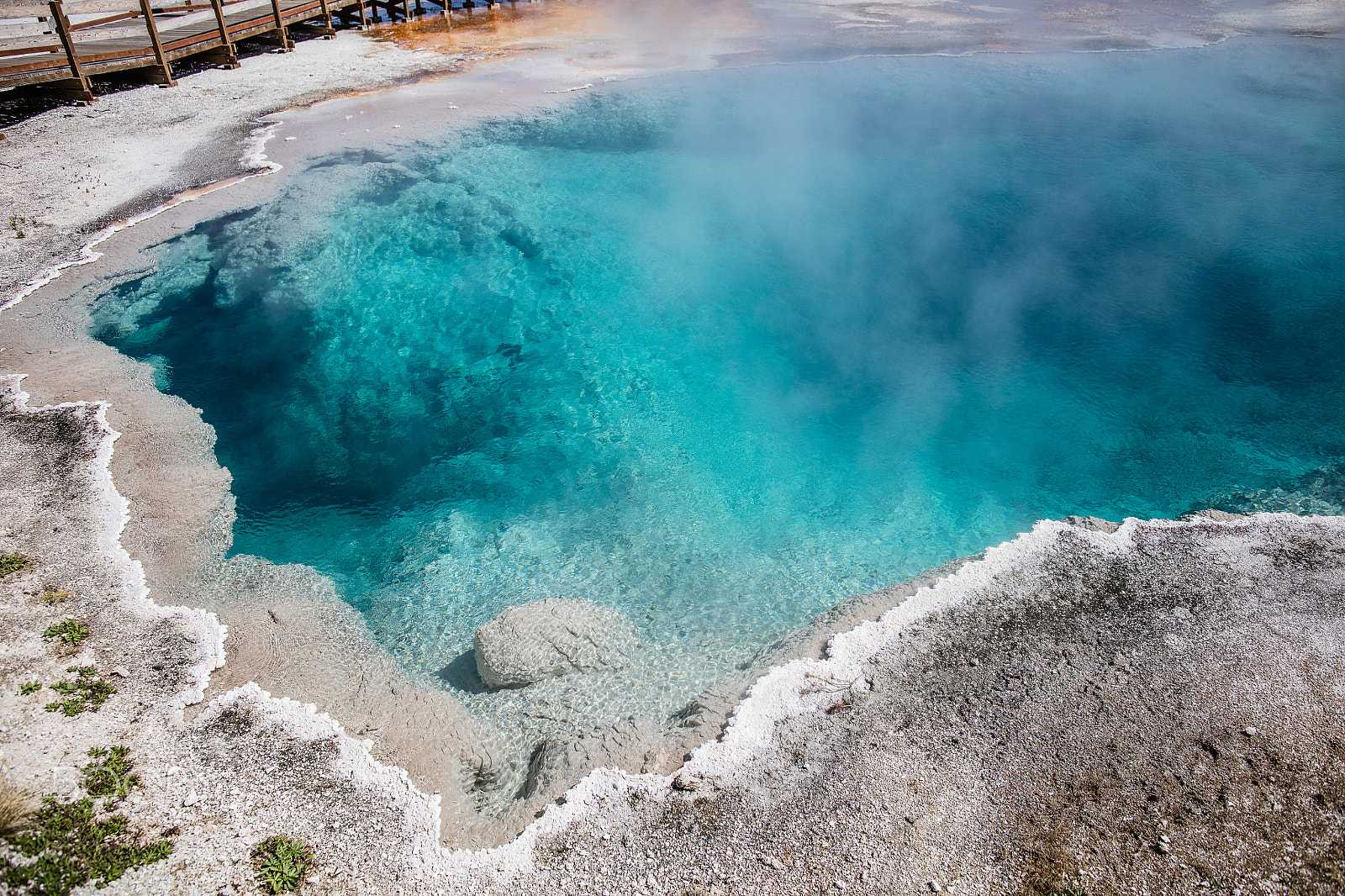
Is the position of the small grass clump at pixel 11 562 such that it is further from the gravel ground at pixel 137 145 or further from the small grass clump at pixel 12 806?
the gravel ground at pixel 137 145

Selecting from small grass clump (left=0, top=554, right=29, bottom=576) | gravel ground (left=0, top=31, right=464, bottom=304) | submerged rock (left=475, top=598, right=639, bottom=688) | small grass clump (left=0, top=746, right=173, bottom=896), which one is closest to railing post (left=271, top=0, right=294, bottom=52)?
gravel ground (left=0, top=31, right=464, bottom=304)

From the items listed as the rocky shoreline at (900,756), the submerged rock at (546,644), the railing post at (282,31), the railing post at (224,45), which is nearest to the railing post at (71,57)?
the railing post at (224,45)

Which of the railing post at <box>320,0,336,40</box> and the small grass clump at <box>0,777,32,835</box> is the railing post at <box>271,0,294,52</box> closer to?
the railing post at <box>320,0,336,40</box>

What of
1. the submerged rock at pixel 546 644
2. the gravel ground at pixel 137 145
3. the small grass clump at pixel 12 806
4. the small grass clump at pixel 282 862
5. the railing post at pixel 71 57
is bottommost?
the submerged rock at pixel 546 644

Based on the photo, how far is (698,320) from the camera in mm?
10484

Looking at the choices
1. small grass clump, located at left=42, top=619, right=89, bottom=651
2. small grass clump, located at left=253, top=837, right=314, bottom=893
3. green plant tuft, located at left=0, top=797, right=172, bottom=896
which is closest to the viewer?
green plant tuft, located at left=0, top=797, right=172, bottom=896

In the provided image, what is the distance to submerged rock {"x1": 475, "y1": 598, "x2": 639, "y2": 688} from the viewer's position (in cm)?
549

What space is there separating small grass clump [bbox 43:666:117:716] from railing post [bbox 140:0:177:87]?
16102mm

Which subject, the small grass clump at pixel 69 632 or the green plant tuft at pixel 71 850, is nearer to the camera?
the green plant tuft at pixel 71 850

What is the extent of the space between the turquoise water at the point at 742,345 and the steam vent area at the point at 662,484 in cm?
7

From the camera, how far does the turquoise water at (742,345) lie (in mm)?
7020

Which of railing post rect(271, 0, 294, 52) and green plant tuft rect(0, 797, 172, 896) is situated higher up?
railing post rect(271, 0, 294, 52)

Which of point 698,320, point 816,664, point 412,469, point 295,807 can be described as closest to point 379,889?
point 295,807

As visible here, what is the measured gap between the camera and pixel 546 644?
5.57 m
